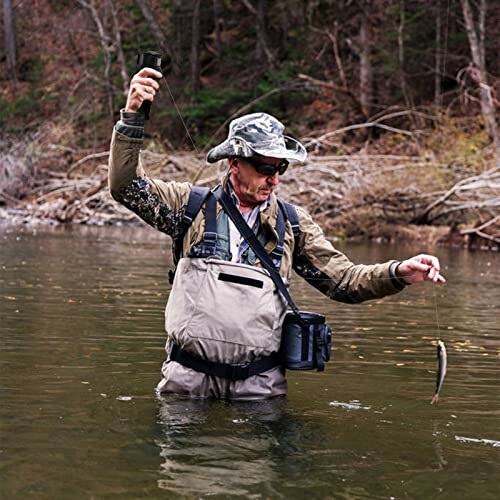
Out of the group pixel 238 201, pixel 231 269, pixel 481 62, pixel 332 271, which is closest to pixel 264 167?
pixel 238 201

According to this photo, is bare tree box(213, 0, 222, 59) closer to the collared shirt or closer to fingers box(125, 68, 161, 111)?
the collared shirt

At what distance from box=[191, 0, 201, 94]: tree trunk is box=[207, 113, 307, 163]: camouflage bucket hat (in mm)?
26539

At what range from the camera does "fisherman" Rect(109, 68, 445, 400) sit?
4629 millimetres

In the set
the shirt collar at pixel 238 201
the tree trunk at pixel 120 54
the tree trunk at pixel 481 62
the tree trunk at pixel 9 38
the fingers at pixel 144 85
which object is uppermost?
the tree trunk at pixel 9 38

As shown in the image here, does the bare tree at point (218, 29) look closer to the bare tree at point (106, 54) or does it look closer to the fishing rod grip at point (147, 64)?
the bare tree at point (106, 54)

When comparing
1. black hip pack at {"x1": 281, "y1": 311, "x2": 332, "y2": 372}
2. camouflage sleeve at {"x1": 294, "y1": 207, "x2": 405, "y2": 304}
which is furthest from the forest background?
black hip pack at {"x1": 281, "y1": 311, "x2": 332, "y2": 372}

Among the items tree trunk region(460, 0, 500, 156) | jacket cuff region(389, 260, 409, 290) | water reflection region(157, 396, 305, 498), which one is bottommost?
water reflection region(157, 396, 305, 498)

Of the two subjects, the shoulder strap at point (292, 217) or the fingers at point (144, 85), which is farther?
the shoulder strap at point (292, 217)

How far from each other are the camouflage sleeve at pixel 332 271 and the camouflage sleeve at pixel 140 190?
0.63m

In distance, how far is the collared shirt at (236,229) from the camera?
477cm

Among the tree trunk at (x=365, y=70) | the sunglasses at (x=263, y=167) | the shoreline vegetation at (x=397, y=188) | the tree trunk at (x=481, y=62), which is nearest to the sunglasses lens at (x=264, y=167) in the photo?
the sunglasses at (x=263, y=167)

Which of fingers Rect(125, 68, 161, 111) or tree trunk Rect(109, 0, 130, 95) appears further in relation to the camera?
tree trunk Rect(109, 0, 130, 95)

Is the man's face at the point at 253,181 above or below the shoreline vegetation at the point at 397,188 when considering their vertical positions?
below

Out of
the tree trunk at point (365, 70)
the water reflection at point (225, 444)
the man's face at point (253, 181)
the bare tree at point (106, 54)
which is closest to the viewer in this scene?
the water reflection at point (225, 444)
